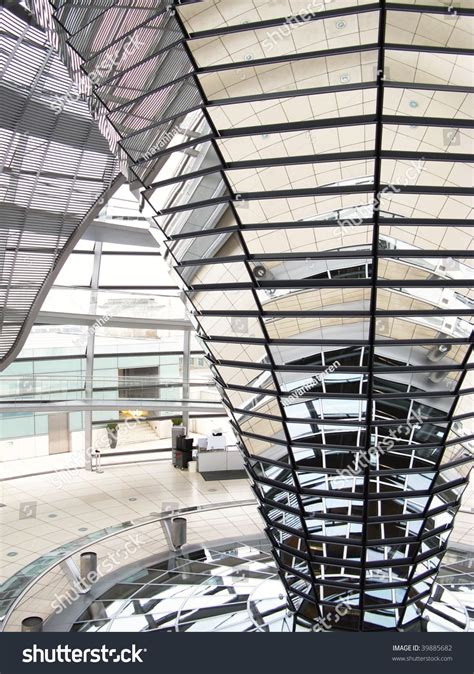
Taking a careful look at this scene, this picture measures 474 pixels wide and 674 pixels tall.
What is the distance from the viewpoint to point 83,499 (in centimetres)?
2220

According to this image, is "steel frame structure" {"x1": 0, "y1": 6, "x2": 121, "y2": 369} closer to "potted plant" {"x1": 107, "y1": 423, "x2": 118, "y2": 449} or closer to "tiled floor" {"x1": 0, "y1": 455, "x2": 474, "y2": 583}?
"tiled floor" {"x1": 0, "y1": 455, "x2": 474, "y2": 583}

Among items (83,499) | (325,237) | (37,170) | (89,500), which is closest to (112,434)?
(83,499)

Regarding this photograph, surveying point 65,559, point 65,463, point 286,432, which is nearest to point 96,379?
point 65,463

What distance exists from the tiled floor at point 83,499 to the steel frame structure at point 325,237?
856cm

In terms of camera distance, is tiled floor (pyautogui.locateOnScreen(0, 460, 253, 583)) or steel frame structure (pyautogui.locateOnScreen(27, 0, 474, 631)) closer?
steel frame structure (pyautogui.locateOnScreen(27, 0, 474, 631))

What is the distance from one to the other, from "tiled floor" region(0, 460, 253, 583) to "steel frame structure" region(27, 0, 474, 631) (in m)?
8.56

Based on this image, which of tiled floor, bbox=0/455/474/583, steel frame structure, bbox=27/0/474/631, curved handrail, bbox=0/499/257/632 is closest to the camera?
steel frame structure, bbox=27/0/474/631

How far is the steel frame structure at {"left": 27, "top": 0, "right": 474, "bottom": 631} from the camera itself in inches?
340

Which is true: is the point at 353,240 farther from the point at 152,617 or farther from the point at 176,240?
the point at 152,617

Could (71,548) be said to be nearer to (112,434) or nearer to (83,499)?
(83,499)

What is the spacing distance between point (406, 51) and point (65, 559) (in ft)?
41.2

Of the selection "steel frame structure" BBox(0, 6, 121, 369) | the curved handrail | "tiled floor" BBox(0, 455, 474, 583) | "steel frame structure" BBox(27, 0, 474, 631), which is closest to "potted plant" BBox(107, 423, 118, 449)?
"tiled floor" BBox(0, 455, 474, 583)

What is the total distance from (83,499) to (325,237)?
620 inches

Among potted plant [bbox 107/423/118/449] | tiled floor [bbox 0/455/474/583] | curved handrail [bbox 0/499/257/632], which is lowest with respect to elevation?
tiled floor [bbox 0/455/474/583]
